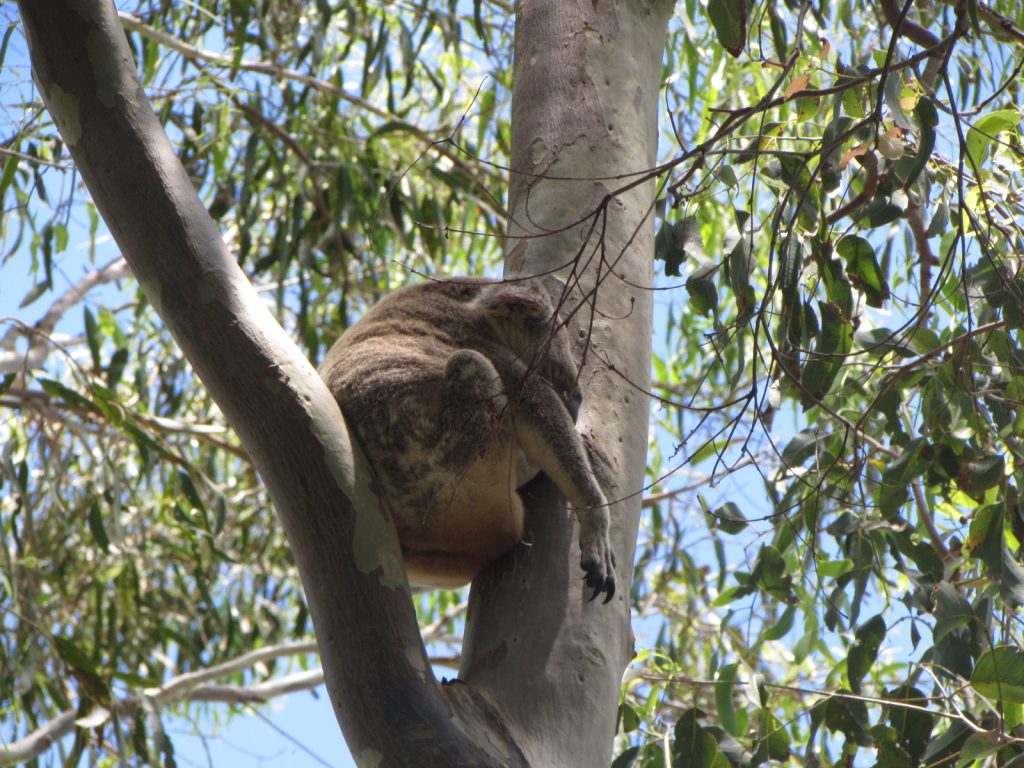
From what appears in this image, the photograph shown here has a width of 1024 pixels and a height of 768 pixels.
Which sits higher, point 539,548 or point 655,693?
point 539,548

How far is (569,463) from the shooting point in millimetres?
2021

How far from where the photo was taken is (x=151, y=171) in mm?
1621

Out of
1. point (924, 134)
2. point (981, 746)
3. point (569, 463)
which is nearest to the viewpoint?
point (924, 134)

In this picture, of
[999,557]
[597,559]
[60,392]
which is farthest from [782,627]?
→ [60,392]

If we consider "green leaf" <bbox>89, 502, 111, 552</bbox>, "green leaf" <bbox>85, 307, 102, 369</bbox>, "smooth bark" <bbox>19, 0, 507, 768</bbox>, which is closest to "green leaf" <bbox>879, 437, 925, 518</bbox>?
"smooth bark" <bbox>19, 0, 507, 768</bbox>

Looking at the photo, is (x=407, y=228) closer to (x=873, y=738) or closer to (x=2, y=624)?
(x=2, y=624)

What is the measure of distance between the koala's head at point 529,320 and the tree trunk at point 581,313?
0.16m

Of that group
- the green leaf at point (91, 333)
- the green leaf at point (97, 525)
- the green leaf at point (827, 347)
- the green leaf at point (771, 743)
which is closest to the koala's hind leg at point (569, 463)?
the green leaf at point (827, 347)

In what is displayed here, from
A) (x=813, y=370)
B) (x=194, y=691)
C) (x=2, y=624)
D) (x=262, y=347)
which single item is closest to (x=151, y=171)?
(x=262, y=347)

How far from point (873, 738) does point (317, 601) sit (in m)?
1.31

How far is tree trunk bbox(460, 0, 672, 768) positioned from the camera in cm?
165

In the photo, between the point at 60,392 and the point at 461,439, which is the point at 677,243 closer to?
the point at 461,439

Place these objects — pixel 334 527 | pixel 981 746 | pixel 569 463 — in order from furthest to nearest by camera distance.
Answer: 1. pixel 569 463
2. pixel 981 746
3. pixel 334 527

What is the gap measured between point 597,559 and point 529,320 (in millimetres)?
927
